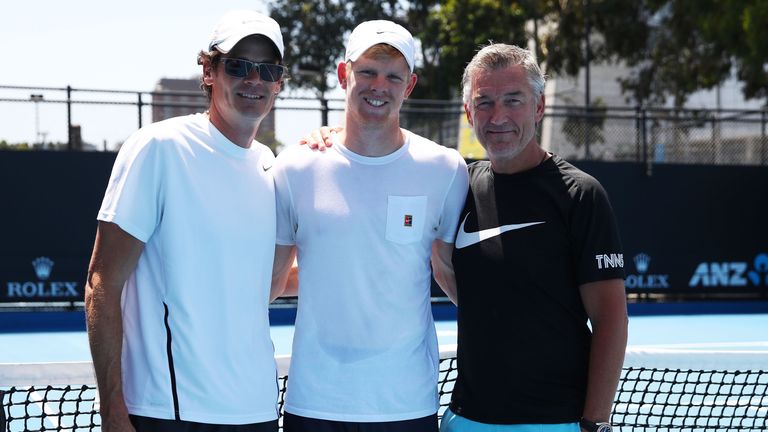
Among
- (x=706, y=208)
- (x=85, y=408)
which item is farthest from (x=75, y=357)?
(x=706, y=208)

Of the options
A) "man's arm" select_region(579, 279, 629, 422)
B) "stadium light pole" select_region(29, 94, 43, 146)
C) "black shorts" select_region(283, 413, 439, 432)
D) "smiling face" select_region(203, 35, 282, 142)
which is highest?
"stadium light pole" select_region(29, 94, 43, 146)

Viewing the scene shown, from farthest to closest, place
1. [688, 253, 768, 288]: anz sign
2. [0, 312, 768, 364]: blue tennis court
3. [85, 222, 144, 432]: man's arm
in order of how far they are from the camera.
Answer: [688, 253, 768, 288]: anz sign → [0, 312, 768, 364]: blue tennis court → [85, 222, 144, 432]: man's arm

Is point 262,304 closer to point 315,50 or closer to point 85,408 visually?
point 85,408

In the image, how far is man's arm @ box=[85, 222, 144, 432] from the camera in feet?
9.19

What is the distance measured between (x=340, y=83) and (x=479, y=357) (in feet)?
3.73

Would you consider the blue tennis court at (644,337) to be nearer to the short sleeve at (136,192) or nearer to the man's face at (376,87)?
the man's face at (376,87)

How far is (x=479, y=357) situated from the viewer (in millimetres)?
3127

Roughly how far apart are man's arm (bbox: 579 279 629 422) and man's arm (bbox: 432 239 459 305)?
0.57 m

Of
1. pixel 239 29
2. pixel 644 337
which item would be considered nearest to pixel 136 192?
pixel 239 29

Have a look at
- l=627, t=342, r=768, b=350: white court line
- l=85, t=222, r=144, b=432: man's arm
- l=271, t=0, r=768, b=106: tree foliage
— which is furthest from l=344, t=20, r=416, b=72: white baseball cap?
l=271, t=0, r=768, b=106: tree foliage

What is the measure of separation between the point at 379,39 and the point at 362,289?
2.82ft

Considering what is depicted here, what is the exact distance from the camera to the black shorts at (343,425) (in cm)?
308

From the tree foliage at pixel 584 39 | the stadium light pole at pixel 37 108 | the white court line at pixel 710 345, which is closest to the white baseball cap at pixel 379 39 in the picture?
the white court line at pixel 710 345

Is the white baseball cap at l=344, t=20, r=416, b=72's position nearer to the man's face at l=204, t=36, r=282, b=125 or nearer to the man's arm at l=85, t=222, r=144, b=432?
the man's face at l=204, t=36, r=282, b=125
